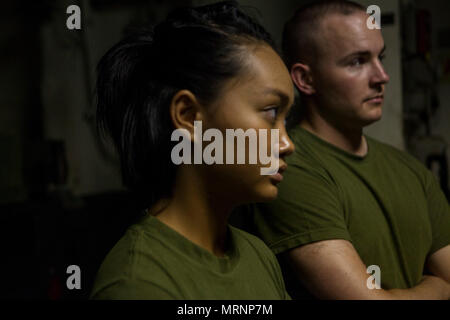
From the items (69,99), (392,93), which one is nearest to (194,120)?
(392,93)

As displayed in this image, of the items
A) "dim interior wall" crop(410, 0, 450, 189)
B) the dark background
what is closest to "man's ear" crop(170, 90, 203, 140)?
the dark background

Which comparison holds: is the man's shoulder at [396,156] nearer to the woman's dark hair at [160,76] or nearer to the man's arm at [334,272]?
the man's arm at [334,272]

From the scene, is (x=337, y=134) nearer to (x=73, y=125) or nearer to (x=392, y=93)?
(x=392, y=93)

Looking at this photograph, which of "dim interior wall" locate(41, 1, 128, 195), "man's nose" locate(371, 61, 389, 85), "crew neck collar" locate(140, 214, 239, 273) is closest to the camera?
"crew neck collar" locate(140, 214, 239, 273)

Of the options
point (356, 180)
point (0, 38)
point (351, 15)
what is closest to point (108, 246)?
point (0, 38)

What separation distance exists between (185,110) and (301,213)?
1.60 feet

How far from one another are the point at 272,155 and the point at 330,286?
1.39 ft

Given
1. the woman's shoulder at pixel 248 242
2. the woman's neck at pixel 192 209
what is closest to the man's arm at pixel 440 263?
the woman's shoulder at pixel 248 242

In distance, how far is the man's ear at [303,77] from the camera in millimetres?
1308

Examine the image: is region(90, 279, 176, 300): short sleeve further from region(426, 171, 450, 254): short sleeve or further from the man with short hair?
region(426, 171, 450, 254): short sleeve

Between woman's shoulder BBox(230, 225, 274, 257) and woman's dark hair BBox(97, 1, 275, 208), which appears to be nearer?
woman's dark hair BBox(97, 1, 275, 208)

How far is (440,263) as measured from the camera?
1297 millimetres

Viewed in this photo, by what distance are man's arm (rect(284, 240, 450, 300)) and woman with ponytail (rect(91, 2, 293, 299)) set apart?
25 centimetres

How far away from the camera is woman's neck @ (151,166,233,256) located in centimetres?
76
